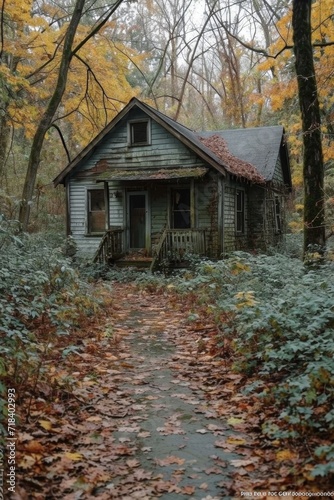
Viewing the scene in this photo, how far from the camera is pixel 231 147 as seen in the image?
21.5m

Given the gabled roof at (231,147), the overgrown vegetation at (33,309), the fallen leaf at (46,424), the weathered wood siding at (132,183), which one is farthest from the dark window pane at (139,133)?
the fallen leaf at (46,424)

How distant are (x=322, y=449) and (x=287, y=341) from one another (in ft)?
6.67

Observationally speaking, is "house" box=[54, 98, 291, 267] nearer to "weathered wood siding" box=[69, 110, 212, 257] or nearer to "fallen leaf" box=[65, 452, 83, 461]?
"weathered wood siding" box=[69, 110, 212, 257]

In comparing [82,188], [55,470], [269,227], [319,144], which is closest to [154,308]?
[319,144]

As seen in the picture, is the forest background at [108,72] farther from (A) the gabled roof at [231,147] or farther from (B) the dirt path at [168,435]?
(B) the dirt path at [168,435]

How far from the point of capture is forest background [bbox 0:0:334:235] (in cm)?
1261

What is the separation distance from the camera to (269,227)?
20641 millimetres

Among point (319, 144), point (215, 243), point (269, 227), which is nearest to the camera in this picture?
point (319, 144)

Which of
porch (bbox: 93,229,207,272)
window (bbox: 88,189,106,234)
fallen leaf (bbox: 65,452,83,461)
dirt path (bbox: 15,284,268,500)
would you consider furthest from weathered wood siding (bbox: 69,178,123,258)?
fallen leaf (bbox: 65,452,83,461)

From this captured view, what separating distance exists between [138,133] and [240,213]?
5.83m

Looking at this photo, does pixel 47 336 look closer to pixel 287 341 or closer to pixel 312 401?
pixel 287 341

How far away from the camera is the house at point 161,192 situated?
16031mm

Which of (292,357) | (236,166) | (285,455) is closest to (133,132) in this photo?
(236,166)

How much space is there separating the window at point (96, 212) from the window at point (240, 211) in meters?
5.96
